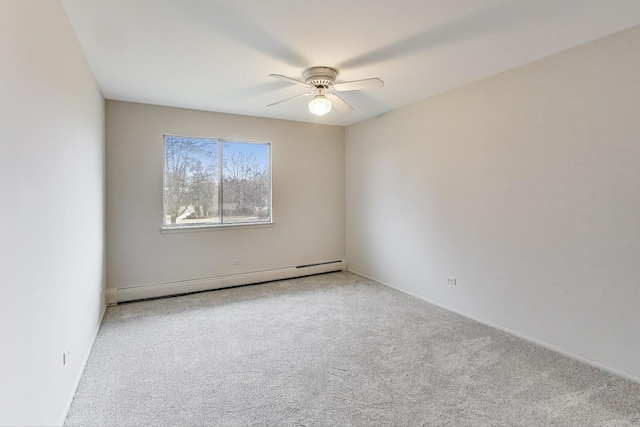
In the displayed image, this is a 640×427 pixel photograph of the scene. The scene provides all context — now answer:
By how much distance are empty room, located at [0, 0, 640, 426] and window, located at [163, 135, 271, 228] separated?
0.04 m

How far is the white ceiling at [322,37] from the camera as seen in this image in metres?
2.06

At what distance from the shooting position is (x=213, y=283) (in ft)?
14.9

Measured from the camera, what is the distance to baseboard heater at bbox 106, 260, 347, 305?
4.00 meters

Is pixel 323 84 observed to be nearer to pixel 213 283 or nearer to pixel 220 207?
pixel 220 207

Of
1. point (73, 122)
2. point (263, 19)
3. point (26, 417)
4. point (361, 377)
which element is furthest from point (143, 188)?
point (361, 377)

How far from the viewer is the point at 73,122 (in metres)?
2.29

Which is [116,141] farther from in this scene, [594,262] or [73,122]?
[594,262]

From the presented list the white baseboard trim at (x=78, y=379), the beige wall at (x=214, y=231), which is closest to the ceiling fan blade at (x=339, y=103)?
the beige wall at (x=214, y=231)

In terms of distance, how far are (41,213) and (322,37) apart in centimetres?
213

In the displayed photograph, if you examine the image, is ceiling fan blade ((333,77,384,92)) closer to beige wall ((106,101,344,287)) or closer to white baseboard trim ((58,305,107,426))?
beige wall ((106,101,344,287))

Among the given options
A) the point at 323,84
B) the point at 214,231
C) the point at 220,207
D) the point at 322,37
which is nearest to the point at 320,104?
the point at 323,84

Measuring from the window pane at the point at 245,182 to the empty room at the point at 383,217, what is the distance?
0.26ft

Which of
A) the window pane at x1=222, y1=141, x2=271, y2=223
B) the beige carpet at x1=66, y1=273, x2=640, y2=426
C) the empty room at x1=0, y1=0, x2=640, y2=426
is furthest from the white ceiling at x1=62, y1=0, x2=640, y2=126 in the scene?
the beige carpet at x1=66, y1=273, x2=640, y2=426

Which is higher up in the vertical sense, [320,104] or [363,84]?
[363,84]
